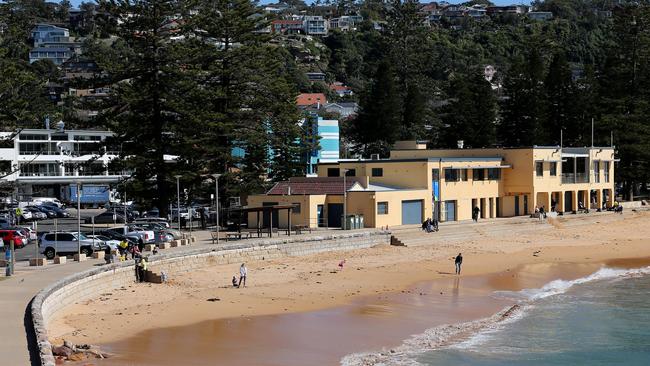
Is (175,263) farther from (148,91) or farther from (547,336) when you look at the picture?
(148,91)

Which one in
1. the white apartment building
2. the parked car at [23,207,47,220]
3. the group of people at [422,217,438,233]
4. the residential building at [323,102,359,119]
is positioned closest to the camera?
the group of people at [422,217,438,233]

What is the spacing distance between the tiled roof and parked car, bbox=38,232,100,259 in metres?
12.0

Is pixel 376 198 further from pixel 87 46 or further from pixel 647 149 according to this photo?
pixel 87 46


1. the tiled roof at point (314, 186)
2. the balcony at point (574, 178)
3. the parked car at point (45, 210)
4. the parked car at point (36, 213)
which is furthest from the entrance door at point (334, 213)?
the parked car at point (45, 210)

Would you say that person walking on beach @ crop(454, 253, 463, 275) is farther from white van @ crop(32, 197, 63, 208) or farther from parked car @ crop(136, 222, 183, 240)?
white van @ crop(32, 197, 63, 208)

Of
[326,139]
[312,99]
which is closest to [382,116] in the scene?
[326,139]

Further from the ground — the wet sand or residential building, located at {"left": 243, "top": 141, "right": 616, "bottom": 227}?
residential building, located at {"left": 243, "top": 141, "right": 616, "bottom": 227}

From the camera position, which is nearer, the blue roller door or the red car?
the red car

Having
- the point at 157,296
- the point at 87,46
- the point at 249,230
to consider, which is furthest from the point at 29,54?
the point at 157,296

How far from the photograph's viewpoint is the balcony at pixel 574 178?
61.0m

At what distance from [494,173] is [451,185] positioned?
484 centimetres

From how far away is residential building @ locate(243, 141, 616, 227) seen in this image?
1916 inches

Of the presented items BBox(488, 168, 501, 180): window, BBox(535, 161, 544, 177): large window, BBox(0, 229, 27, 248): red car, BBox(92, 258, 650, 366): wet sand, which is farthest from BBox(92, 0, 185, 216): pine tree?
BBox(535, 161, 544, 177): large window

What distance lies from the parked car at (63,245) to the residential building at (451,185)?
11520mm
